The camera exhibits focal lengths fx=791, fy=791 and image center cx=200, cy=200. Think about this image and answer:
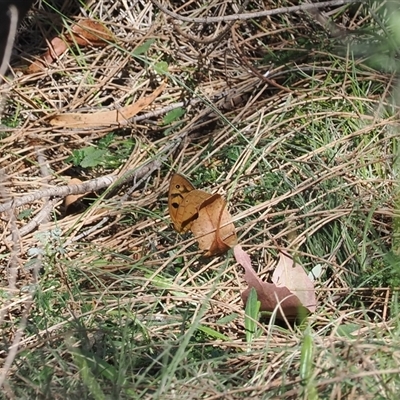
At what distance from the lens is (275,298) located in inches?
78.2

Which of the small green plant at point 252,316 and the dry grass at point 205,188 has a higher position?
the dry grass at point 205,188

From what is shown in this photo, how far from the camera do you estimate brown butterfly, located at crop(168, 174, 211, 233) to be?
226 centimetres

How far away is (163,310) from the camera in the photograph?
Result: 6.74ft

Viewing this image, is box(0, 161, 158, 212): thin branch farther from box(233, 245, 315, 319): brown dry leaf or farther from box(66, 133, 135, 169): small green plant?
box(233, 245, 315, 319): brown dry leaf

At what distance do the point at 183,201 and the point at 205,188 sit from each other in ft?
0.75

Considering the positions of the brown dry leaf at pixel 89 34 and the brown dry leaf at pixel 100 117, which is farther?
the brown dry leaf at pixel 89 34

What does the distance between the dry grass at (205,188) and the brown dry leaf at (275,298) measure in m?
0.05

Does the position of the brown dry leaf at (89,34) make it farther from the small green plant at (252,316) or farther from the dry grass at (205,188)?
the small green plant at (252,316)

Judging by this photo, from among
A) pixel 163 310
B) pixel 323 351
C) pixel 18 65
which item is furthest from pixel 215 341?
pixel 18 65

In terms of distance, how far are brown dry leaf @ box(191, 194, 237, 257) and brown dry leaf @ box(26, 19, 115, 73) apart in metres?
1.13

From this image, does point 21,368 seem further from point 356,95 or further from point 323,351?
point 356,95

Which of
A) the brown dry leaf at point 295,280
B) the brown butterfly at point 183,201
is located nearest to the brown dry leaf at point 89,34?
the brown butterfly at point 183,201

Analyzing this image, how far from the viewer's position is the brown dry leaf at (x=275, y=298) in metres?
1.97

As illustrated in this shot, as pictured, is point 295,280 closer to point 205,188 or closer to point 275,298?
point 275,298
